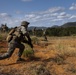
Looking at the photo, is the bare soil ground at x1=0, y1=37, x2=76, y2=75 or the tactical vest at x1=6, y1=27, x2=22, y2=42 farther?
the tactical vest at x1=6, y1=27, x2=22, y2=42

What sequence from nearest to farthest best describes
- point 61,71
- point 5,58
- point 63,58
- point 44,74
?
point 44,74 < point 61,71 < point 5,58 < point 63,58

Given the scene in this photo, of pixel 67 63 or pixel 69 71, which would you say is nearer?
pixel 69 71

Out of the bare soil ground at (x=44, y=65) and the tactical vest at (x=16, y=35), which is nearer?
the bare soil ground at (x=44, y=65)

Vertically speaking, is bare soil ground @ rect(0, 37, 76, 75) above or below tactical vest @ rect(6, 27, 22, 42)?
below

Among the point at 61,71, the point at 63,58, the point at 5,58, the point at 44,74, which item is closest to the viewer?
the point at 44,74

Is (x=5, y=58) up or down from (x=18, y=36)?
down

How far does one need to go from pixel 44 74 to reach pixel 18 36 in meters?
2.21

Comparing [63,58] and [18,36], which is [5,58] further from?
[63,58]

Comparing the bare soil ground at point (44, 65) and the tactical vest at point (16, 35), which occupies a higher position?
the tactical vest at point (16, 35)

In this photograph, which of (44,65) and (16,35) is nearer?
(44,65)

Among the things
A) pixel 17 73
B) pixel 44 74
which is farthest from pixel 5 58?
pixel 44 74

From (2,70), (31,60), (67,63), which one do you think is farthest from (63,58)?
(2,70)

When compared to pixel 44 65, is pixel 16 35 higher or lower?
higher

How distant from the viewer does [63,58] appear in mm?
11805
